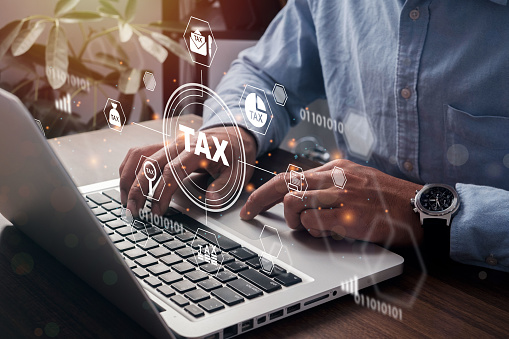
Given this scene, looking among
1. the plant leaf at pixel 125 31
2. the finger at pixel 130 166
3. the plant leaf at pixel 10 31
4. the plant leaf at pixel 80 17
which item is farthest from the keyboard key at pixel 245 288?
the plant leaf at pixel 10 31

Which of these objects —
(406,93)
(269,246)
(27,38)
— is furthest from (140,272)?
(27,38)

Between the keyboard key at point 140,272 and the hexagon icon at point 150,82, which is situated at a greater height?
the hexagon icon at point 150,82

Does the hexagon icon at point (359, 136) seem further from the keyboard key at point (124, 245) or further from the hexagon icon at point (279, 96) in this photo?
the keyboard key at point (124, 245)

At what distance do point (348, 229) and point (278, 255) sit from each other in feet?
0.26

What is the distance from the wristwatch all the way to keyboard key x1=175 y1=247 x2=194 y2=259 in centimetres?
24

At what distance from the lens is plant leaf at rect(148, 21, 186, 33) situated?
0.56m

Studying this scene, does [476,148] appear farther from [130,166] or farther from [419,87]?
[130,166]

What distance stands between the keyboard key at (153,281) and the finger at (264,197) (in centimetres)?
13

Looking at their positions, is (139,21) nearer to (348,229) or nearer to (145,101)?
(145,101)

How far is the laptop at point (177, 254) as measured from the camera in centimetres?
39

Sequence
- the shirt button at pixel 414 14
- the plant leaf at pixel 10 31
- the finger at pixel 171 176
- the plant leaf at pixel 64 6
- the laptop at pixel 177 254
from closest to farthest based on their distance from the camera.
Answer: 1. the laptop at pixel 177 254
2. the finger at pixel 171 176
3. the shirt button at pixel 414 14
4. the plant leaf at pixel 64 6
5. the plant leaf at pixel 10 31

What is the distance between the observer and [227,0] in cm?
61

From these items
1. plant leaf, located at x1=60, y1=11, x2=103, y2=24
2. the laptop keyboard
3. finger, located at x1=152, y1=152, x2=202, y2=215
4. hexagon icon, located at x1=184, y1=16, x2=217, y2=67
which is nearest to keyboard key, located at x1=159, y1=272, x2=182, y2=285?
the laptop keyboard

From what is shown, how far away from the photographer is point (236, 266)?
0.51 m
